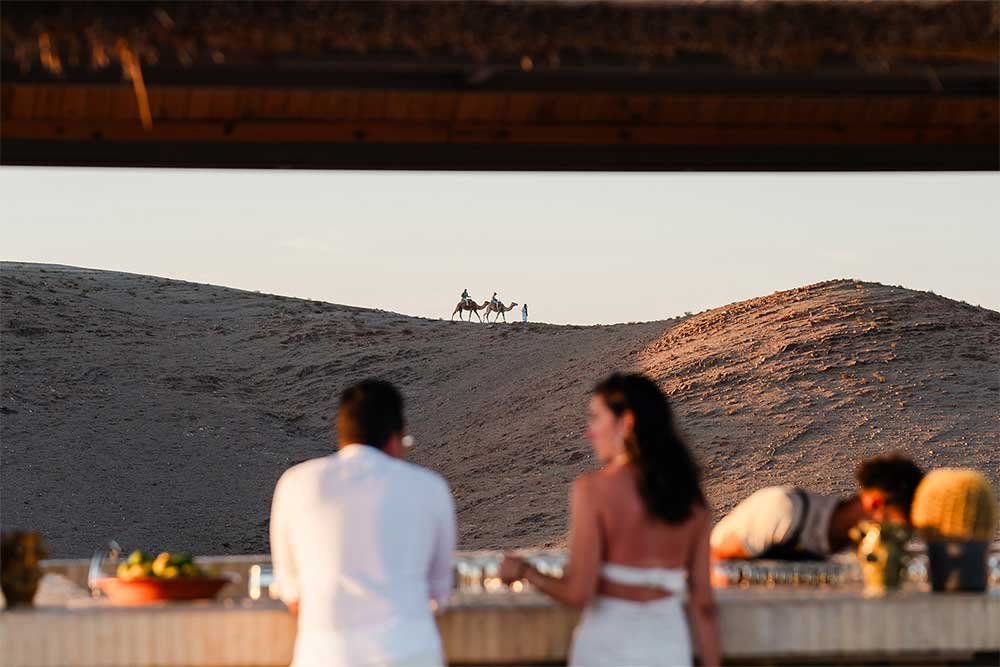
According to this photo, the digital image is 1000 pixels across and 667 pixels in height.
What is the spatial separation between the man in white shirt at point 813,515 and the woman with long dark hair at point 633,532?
1.05 metres

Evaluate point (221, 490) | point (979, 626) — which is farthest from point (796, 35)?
point (221, 490)

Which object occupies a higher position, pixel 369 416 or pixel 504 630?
pixel 369 416

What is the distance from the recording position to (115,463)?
17859mm

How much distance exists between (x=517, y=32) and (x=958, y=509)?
1.57 metres

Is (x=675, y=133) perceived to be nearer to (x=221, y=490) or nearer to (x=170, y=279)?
(x=221, y=490)

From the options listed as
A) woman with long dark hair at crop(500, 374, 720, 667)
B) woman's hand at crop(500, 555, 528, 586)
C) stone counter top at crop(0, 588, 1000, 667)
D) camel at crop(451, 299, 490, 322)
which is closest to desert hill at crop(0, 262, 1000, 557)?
camel at crop(451, 299, 490, 322)

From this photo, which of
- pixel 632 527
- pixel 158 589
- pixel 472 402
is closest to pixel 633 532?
pixel 632 527

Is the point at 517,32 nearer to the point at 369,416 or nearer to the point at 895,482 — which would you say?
the point at 369,416

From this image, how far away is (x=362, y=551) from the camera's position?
3072mm

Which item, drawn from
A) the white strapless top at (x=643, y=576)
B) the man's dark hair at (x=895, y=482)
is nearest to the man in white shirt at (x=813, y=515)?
the man's dark hair at (x=895, y=482)

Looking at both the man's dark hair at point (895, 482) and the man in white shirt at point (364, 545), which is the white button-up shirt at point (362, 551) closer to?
the man in white shirt at point (364, 545)

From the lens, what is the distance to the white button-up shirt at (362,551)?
306 cm

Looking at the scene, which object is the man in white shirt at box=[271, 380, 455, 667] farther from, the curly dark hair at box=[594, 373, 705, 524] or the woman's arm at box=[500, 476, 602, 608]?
the curly dark hair at box=[594, 373, 705, 524]

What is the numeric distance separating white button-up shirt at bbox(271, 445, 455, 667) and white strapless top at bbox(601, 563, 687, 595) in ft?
1.28
